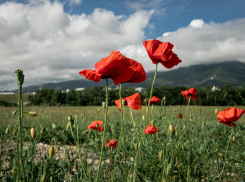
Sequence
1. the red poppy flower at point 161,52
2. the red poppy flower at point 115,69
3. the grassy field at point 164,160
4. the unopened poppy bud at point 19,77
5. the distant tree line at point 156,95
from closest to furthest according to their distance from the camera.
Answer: the unopened poppy bud at point 19,77 < the red poppy flower at point 115,69 < the red poppy flower at point 161,52 < the grassy field at point 164,160 < the distant tree line at point 156,95

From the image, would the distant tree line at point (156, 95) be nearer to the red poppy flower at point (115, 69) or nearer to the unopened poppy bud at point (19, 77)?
the red poppy flower at point (115, 69)

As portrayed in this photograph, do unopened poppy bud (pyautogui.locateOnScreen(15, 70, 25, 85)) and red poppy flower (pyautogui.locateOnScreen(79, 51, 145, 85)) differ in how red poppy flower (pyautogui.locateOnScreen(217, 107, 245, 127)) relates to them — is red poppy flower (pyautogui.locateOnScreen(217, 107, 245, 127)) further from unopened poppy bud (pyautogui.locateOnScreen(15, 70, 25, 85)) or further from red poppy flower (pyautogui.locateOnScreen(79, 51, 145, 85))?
unopened poppy bud (pyautogui.locateOnScreen(15, 70, 25, 85))

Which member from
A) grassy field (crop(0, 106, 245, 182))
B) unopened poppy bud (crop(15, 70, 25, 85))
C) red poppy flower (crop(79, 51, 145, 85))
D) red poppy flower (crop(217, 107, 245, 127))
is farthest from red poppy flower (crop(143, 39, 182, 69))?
red poppy flower (crop(217, 107, 245, 127))

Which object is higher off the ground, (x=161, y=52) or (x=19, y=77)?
(x=161, y=52)

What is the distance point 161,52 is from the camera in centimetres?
109

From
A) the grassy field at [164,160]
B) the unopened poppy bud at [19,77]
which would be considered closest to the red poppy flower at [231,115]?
the grassy field at [164,160]

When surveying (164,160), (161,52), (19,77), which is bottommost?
(164,160)

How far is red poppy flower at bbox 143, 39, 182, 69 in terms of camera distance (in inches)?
43.3

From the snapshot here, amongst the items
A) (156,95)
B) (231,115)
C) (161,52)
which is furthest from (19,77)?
(156,95)

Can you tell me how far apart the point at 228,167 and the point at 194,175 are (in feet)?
2.99

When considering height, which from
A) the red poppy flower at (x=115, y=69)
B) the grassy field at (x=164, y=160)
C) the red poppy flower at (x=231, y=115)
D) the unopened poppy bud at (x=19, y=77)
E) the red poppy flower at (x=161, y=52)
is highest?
the red poppy flower at (x=161, y=52)

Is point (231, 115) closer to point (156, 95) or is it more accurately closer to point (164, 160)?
point (164, 160)

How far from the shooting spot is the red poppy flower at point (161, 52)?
43.3 inches

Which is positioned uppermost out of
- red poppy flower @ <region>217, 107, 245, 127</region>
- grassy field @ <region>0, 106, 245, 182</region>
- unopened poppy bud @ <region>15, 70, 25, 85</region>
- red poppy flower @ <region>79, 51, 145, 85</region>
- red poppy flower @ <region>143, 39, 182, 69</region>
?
red poppy flower @ <region>143, 39, 182, 69</region>
